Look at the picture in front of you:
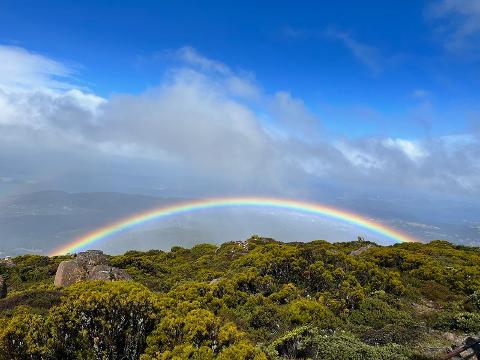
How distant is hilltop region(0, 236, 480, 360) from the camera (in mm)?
8930

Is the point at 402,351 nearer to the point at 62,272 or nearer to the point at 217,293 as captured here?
the point at 217,293

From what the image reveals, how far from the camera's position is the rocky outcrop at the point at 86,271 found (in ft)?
71.8

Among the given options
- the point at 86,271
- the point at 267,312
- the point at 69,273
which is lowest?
the point at 69,273

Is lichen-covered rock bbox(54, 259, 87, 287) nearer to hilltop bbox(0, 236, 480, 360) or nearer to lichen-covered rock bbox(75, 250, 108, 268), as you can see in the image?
lichen-covered rock bbox(75, 250, 108, 268)

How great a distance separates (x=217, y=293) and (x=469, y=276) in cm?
1654

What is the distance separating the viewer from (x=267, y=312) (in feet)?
49.4

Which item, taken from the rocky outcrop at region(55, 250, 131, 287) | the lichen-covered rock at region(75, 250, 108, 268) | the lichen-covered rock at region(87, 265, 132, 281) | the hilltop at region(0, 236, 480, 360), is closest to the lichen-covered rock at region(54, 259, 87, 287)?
the rocky outcrop at region(55, 250, 131, 287)

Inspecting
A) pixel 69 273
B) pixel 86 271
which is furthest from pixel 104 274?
pixel 69 273

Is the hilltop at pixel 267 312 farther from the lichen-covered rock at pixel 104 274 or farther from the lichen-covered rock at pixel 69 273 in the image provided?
the lichen-covered rock at pixel 69 273

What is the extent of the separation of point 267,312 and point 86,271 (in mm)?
14427

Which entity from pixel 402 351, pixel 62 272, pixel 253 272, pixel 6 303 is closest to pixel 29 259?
pixel 62 272

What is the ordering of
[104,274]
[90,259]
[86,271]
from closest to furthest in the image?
[104,274], [86,271], [90,259]

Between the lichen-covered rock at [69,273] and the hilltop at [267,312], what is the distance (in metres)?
4.73

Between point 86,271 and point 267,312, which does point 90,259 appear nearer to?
point 86,271
